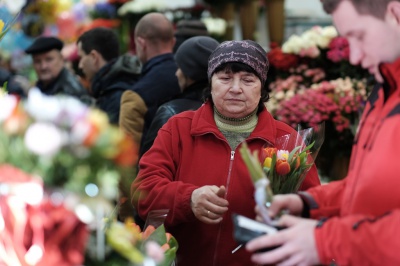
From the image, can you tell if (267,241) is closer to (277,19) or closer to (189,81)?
(189,81)

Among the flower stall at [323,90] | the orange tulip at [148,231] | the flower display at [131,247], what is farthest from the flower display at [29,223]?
the flower stall at [323,90]

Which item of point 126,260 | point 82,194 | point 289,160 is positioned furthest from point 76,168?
point 289,160

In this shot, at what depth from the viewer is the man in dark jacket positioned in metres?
4.49

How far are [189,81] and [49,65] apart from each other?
7.83ft

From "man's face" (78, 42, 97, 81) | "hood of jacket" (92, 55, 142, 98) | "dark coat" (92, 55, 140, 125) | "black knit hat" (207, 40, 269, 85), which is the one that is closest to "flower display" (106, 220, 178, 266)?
"black knit hat" (207, 40, 269, 85)

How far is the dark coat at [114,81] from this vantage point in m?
5.78

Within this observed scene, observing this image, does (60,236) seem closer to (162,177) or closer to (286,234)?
(286,234)

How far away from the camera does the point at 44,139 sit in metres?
2.09

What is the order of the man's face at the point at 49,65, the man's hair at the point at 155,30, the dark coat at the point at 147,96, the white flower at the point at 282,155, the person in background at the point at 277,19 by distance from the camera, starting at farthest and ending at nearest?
the person in background at the point at 277,19 < the man's face at the point at 49,65 < the man's hair at the point at 155,30 < the dark coat at the point at 147,96 < the white flower at the point at 282,155

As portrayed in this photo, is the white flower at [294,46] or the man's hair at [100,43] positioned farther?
the white flower at [294,46]

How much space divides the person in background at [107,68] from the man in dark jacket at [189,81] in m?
0.95

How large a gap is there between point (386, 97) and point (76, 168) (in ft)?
2.68

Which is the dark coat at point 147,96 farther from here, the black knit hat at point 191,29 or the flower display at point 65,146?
the flower display at point 65,146

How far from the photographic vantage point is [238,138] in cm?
354
